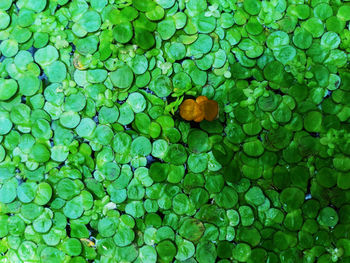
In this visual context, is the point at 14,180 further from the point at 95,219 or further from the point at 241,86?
the point at 241,86

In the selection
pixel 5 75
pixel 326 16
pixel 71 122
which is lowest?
pixel 71 122

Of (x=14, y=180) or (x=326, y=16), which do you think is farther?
(x=326, y=16)

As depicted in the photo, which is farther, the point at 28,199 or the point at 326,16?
the point at 326,16

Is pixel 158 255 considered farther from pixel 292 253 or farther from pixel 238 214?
pixel 292 253

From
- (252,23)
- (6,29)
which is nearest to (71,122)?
(6,29)

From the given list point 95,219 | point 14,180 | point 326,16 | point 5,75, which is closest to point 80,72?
point 5,75

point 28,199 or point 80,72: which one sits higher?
point 80,72
